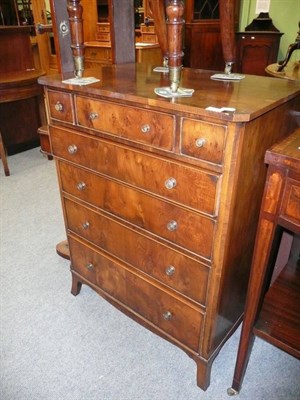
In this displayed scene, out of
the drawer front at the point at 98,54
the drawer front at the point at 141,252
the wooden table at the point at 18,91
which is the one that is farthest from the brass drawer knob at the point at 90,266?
the drawer front at the point at 98,54

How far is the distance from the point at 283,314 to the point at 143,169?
77 cm

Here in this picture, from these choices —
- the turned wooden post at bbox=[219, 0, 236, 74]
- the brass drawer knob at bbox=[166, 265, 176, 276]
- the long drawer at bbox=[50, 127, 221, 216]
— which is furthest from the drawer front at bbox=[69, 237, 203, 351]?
the turned wooden post at bbox=[219, 0, 236, 74]

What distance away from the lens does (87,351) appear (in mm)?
1484

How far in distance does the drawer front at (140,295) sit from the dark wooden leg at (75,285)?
0.21 ft

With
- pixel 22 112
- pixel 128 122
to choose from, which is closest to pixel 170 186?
pixel 128 122

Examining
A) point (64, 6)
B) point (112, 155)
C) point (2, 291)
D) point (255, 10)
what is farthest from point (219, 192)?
point (255, 10)

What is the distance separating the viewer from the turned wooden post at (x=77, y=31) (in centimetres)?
117

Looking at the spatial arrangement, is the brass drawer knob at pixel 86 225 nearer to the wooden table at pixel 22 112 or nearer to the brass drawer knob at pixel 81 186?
the brass drawer knob at pixel 81 186

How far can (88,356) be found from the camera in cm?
146

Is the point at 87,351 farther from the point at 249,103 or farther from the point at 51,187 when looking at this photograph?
the point at 51,187

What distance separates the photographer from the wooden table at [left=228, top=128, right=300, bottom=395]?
861 mm

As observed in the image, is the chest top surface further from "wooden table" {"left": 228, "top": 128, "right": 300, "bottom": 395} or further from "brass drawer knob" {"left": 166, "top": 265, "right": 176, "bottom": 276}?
"brass drawer knob" {"left": 166, "top": 265, "right": 176, "bottom": 276}

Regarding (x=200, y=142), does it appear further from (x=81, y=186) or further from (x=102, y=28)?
(x=102, y=28)

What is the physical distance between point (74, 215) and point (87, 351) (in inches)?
24.3
